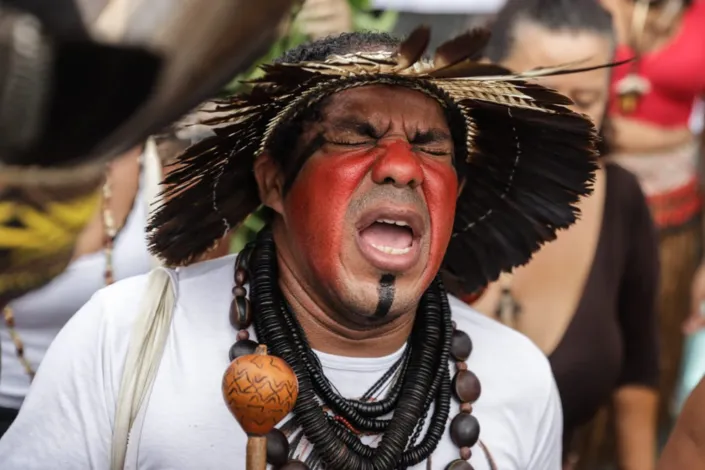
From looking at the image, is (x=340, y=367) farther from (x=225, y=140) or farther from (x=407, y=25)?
(x=407, y=25)

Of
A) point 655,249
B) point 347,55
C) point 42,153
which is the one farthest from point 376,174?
point 655,249

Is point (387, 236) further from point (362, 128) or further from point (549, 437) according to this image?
point (549, 437)

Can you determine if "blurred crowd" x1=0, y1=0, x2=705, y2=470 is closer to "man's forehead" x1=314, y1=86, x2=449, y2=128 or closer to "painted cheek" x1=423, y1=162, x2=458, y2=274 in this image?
"man's forehead" x1=314, y1=86, x2=449, y2=128

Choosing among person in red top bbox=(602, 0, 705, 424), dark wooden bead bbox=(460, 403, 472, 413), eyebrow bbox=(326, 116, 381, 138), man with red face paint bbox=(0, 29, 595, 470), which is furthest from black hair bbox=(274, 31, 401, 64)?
person in red top bbox=(602, 0, 705, 424)

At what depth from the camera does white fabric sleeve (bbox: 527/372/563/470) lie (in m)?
2.46

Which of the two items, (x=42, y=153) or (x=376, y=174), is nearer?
(x=42, y=153)

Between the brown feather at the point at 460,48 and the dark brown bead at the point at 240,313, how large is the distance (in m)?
0.64

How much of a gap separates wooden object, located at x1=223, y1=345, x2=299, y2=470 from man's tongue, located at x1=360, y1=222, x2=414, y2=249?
18.7 inches

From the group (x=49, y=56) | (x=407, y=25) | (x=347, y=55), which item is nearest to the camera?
(x=49, y=56)

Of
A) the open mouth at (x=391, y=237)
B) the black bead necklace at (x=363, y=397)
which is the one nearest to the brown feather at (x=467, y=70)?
the open mouth at (x=391, y=237)

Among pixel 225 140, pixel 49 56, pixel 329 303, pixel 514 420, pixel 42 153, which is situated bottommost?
pixel 514 420

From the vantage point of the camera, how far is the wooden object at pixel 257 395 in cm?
172

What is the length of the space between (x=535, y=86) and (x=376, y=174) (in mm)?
385

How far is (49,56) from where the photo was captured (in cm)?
104
